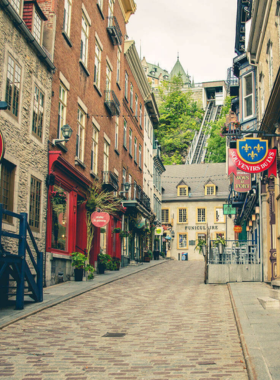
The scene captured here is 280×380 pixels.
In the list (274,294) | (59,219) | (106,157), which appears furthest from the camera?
(106,157)

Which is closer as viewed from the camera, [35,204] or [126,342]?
[126,342]

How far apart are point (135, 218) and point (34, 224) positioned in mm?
17888

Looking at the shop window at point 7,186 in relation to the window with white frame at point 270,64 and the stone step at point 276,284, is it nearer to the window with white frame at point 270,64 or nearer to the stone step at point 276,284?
the stone step at point 276,284

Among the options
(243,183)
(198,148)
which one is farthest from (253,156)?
(198,148)

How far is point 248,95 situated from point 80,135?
8.45 metres

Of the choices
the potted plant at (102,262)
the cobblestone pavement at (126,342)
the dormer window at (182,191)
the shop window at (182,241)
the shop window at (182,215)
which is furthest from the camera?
the dormer window at (182,191)

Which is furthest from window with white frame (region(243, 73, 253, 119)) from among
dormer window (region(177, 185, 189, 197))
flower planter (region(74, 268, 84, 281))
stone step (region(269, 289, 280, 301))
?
dormer window (region(177, 185, 189, 197))

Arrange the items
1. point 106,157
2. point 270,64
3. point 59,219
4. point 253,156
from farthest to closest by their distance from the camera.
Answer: point 106,157 → point 59,219 → point 270,64 → point 253,156

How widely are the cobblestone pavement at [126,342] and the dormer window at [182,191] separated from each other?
45.6 m

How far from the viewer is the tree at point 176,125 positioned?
75375mm

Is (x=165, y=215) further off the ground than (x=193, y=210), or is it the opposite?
(x=193, y=210)

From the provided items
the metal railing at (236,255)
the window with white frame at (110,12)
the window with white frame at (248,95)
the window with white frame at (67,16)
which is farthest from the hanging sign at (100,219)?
the window with white frame at (110,12)

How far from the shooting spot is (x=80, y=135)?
1998 centimetres

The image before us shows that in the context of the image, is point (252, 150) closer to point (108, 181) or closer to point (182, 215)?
point (108, 181)
